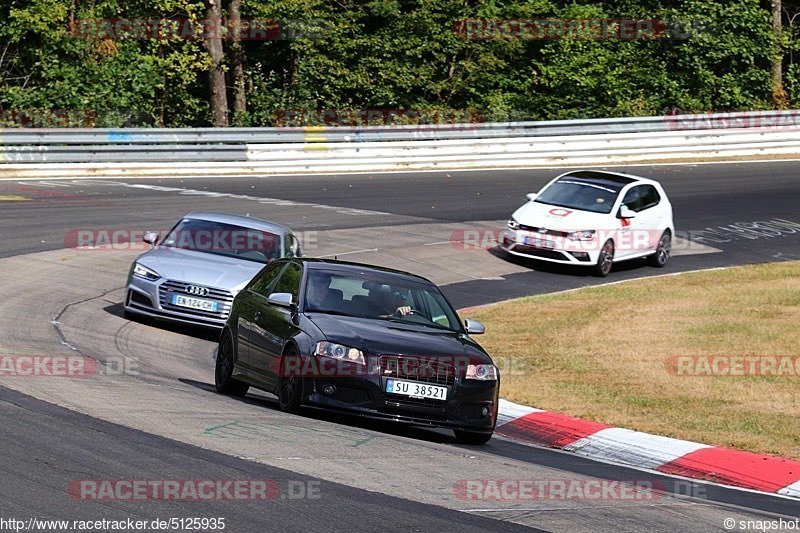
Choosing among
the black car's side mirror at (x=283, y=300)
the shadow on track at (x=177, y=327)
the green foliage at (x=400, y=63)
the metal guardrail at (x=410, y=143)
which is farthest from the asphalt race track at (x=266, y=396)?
the green foliage at (x=400, y=63)

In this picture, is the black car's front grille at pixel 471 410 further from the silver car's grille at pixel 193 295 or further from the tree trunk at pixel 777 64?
the tree trunk at pixel 777 64

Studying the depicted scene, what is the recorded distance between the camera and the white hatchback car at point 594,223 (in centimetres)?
2312

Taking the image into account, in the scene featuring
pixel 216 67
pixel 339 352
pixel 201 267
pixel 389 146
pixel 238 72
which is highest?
pixel 216 67

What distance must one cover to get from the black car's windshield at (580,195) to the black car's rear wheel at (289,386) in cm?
1298

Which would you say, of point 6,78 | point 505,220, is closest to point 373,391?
point 505,220

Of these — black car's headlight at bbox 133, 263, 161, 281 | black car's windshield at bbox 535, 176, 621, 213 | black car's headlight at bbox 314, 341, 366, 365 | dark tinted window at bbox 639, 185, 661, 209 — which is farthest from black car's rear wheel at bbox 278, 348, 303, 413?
dark tinted window at bbox 639, 185, 661, 209

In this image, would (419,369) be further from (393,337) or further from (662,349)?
(662,349)

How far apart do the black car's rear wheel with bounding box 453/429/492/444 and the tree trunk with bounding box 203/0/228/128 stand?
27.0 metres

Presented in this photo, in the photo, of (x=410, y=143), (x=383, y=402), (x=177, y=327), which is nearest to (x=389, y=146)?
(x=410, y=143)

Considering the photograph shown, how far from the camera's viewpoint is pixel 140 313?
1639cm

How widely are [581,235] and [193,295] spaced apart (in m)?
9.04

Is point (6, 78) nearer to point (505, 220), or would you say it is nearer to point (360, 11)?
point (360, 11)

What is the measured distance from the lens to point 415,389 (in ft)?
35.8

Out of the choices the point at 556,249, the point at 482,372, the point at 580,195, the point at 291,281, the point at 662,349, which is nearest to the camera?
the point at 482,372
